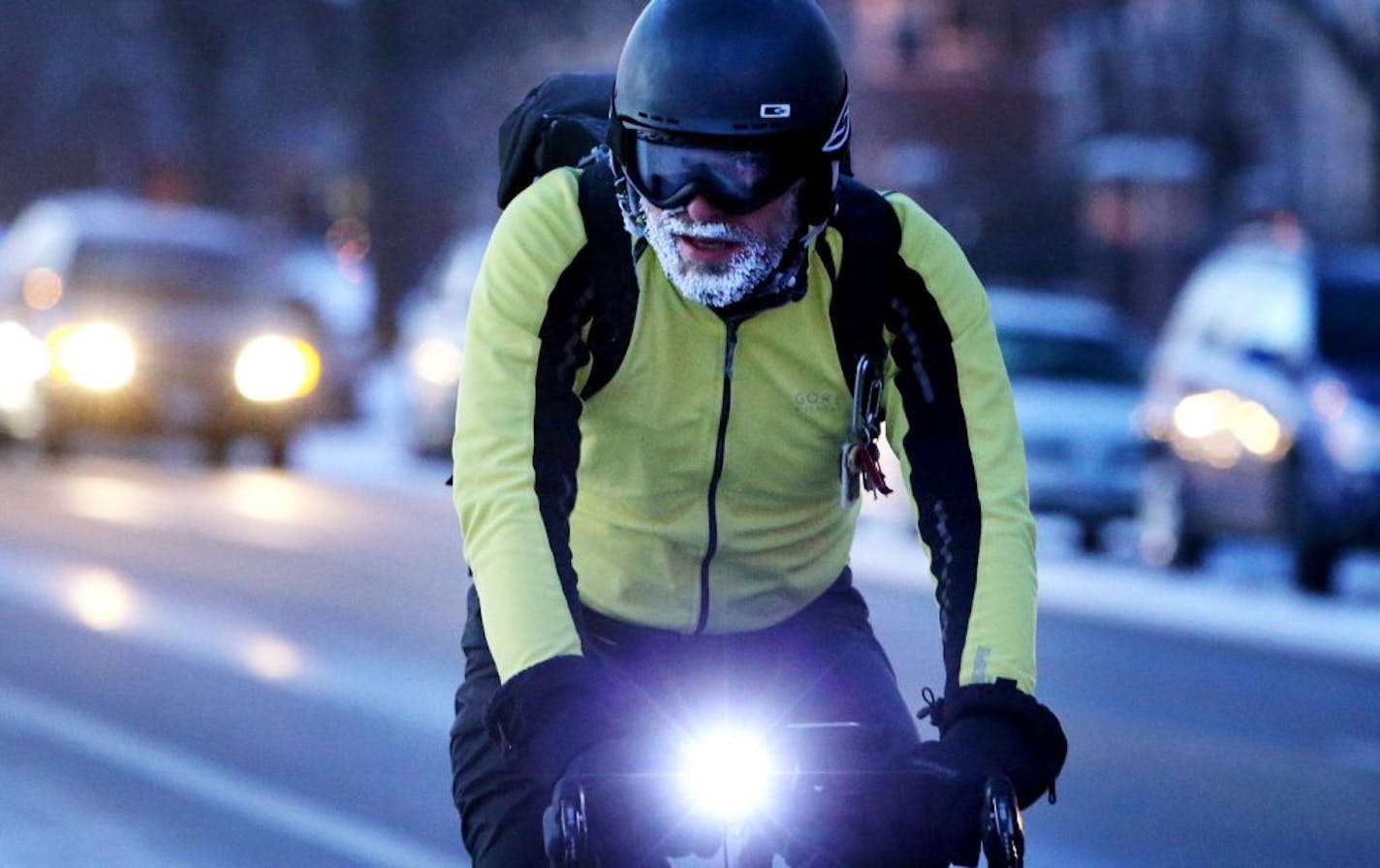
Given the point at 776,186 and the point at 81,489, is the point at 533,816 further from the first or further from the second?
the point at 81,489

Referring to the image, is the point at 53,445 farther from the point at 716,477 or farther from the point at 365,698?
A: the point at 716,477

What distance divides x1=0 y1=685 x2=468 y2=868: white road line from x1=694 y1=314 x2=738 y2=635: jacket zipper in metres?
3.52

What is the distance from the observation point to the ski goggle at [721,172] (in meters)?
3.53

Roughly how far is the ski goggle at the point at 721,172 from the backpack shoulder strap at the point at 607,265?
28cm

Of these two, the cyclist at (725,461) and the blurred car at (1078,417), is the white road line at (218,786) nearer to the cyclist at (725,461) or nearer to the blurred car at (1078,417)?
the cyclist at (725,461)

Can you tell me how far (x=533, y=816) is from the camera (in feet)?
12.4

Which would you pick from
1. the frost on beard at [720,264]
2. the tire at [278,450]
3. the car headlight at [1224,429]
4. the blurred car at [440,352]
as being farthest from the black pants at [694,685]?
the tire at [278,450]

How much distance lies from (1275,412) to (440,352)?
8.60 metres

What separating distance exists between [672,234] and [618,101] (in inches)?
6.7

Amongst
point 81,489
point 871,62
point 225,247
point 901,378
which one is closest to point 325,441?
point 225,247

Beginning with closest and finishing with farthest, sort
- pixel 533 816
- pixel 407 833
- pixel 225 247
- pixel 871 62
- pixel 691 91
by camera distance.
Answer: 1. pixel 691 91
2. pixel 533 816
3. pixel 407 833
4. pixel 225 247
5. pixel 871 62

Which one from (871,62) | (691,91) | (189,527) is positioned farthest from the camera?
(871,62)

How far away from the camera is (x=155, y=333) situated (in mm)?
21234

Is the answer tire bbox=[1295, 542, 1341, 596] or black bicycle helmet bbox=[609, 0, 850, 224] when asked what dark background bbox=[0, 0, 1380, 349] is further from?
black bicycle helmet bbox=[609, 0, 850, 224]
